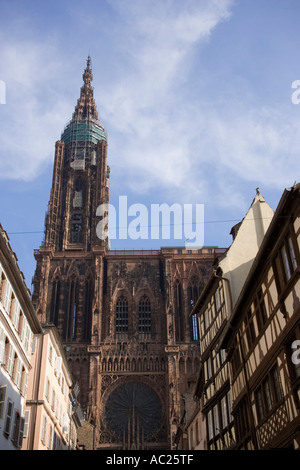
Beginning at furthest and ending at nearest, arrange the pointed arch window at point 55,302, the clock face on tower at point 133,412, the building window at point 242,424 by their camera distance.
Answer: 1. the pointed arch window at point 55,302
2. the clock face on tower at point 133,412
3. the building window at point 242,424

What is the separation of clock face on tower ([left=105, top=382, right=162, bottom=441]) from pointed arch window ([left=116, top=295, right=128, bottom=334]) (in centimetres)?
566

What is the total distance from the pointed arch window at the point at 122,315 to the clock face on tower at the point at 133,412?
5.66m

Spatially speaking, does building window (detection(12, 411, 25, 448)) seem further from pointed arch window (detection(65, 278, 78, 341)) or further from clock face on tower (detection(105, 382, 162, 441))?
pointed arch window (detection(65, 278, 78, 341))

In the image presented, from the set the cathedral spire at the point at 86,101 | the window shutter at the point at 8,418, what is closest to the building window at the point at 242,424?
the window shutter at the point at 8,418

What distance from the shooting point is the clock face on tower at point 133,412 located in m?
53.5

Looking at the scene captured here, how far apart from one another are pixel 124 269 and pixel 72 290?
5843 mm

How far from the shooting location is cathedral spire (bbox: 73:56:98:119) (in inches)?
3317

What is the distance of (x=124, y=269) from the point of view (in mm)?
62281

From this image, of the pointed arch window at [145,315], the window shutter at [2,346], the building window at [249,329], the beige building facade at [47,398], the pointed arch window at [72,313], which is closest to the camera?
the building window at [249,329]

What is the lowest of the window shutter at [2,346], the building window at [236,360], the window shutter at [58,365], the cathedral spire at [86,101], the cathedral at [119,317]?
the building window at [236,360]

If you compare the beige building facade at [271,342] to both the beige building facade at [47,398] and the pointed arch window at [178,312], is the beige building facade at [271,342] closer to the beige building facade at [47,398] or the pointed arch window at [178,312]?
the beige building facade at [47,398]

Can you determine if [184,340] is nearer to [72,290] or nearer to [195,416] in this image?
[72,290]

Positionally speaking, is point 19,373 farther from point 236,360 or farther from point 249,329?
point 249,329

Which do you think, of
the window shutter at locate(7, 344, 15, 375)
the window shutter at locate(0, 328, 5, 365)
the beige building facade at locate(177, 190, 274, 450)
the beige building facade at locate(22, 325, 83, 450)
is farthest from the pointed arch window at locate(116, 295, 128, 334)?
the window shutter at locate(0, 328, 5, 365)
